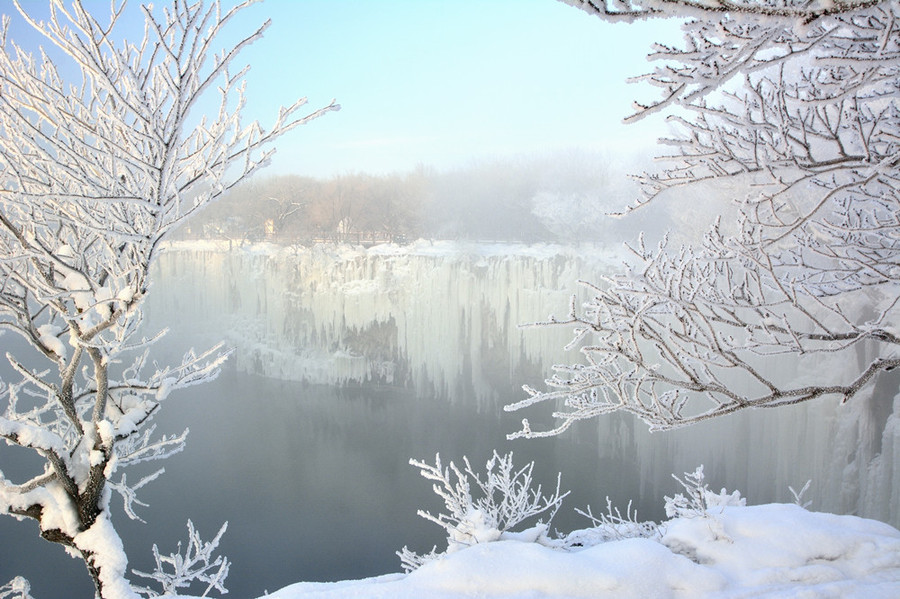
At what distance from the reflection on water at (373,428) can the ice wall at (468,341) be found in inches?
1.3

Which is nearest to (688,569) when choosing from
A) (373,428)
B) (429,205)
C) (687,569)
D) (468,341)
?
(687,569)

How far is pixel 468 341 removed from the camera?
11.1 m

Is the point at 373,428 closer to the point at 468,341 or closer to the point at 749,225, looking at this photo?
the point at 468,341

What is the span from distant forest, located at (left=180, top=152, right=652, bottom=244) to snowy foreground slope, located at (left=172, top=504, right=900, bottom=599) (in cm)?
995

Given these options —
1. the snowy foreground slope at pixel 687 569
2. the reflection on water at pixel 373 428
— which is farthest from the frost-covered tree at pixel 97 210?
the reflection on water at pixel 373 428

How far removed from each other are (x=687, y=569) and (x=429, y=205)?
1236 centimetres

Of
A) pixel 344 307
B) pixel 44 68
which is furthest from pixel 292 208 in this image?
pixel 44 68

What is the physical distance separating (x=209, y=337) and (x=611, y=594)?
1371 cm

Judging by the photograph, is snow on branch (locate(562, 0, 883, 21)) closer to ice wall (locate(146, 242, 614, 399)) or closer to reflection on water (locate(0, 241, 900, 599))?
reflection on water (locate(0, 241, 900, 599))

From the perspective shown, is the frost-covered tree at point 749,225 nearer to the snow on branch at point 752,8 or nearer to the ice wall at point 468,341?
the snow on branch at point 752,8

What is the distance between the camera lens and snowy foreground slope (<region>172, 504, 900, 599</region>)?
1.76 metres

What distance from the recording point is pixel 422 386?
11.5m

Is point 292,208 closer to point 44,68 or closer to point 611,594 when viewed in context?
point 44,68

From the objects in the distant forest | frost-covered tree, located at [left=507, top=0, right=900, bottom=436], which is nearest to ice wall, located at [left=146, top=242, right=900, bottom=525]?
the distant forest
